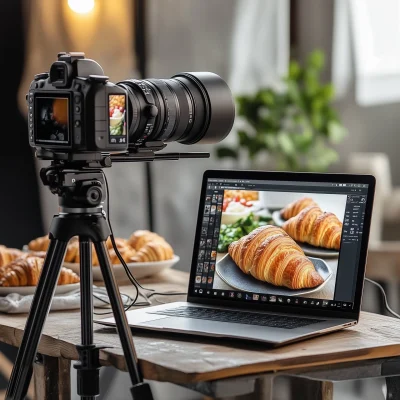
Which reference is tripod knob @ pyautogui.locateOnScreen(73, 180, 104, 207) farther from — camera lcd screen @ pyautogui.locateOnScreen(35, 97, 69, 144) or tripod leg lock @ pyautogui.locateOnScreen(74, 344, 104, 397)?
tripod leg lock @ pyautogui.locateOnScreen(74, 344, 104, 397)

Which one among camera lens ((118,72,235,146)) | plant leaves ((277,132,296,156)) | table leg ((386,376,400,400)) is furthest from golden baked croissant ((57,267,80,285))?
plant leaves ((277,132,296,156))

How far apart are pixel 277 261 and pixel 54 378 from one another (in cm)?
42

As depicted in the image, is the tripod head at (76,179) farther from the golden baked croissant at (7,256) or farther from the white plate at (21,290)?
the golden baked croissant at (7,256)

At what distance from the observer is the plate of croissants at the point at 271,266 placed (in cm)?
140

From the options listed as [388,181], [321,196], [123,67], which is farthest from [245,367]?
[388,181]

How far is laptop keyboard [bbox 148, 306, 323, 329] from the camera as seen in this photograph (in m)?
1.33

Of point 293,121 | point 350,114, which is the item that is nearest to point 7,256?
point 293,121

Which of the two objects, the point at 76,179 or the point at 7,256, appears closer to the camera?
the point at 76,179

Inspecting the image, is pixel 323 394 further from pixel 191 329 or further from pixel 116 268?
pixel 116 268

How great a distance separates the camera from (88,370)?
4.08 ft

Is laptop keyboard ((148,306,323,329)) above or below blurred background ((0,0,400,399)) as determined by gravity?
below

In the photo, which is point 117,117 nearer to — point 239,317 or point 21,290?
point 239,317

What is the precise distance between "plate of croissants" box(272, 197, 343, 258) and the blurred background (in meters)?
1.74

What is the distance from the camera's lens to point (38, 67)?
3238 mm
